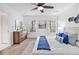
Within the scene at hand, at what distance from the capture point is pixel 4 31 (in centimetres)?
217

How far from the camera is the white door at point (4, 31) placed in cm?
212

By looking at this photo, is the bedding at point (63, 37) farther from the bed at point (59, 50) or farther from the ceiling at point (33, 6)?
the ceiling at point (33, 6)

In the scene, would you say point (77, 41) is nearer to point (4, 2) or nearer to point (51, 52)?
point (51, 52)

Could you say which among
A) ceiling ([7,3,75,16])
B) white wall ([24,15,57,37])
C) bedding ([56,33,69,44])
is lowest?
bedding ([56,33,69,44])

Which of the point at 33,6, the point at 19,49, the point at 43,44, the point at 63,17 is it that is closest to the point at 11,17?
the point at 33,6

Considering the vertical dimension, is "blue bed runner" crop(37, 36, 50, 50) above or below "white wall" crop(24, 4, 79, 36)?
below

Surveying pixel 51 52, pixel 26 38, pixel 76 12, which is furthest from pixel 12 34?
pixel 76 12

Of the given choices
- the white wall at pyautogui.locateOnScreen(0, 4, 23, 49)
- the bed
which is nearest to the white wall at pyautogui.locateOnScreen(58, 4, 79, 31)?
the bed

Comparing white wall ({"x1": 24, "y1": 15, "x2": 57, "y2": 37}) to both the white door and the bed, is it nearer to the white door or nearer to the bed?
the bed

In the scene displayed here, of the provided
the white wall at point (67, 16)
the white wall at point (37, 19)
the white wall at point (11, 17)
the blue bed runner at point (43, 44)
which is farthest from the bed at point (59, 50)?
the white wall at point (11, 17)

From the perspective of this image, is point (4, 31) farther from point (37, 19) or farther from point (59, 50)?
point (59, 50)

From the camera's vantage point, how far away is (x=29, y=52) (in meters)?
2.13

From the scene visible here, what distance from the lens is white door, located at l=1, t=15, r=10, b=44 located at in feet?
6.96

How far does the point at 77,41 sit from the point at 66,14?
47cm
